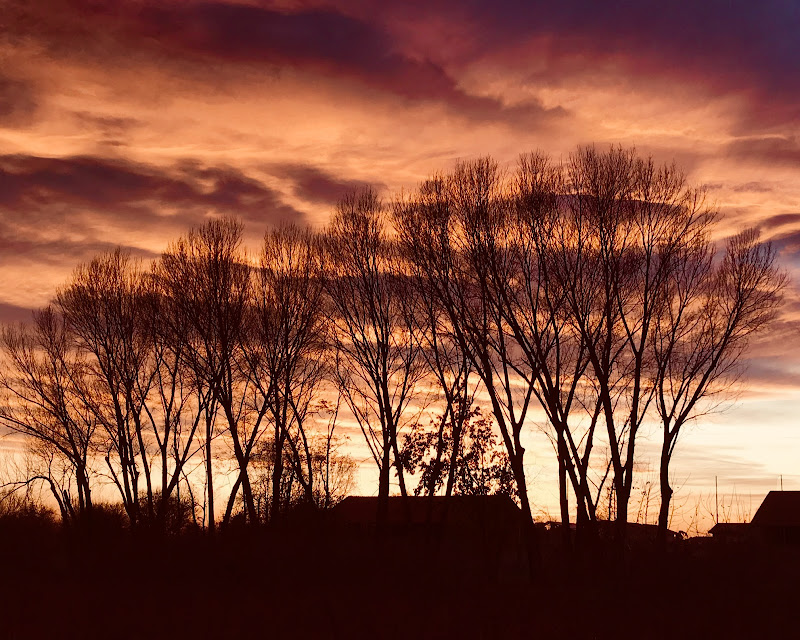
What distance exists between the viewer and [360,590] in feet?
85.9

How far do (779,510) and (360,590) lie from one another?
57292 mm

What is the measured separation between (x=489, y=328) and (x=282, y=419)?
10489 mm

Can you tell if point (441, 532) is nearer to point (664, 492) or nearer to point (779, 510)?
point (664, 492)

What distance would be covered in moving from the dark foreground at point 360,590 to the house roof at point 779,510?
A: 4060cm

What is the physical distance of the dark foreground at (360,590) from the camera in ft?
62.5

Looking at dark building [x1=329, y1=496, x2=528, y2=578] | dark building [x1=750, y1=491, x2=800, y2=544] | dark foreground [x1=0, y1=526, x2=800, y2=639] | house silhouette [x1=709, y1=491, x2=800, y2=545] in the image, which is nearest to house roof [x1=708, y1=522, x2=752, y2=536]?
dark foreground [x1=0, y1=526, x2=800, y2=639]

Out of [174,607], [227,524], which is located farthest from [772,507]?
[174,607]

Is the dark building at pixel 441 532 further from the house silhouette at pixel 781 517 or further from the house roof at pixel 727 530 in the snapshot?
the house silhouette at pixel 781 517

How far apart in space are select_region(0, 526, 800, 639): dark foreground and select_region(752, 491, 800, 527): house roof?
4060 cm

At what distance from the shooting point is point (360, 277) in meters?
34.6

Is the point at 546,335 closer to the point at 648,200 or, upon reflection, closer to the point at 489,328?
the point at 489,328

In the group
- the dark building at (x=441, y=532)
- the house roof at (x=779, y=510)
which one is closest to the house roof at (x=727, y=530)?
the dark building at (x=441, y=532)

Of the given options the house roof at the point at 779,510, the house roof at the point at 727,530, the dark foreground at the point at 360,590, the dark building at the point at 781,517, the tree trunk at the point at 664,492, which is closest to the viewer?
the dark foreground at the point at 360,590

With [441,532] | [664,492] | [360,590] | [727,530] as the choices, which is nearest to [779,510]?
[727,530]
